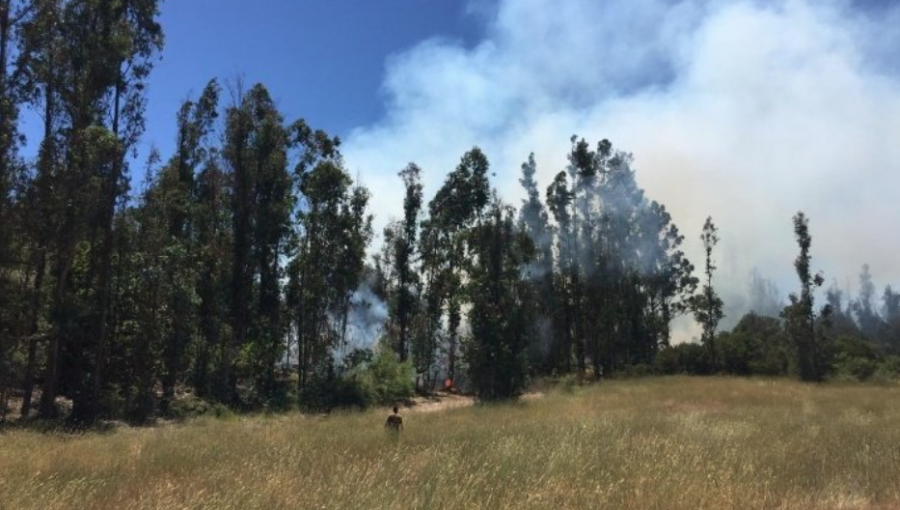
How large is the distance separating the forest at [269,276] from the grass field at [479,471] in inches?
512

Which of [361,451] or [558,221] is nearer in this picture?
[361,451]

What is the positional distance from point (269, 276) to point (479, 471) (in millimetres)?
36544

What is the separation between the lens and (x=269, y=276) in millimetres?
42844

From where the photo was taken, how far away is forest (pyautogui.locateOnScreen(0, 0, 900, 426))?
80.2 feet

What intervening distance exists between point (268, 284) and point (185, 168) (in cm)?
901

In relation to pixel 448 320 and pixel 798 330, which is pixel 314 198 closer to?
pixel 448 320

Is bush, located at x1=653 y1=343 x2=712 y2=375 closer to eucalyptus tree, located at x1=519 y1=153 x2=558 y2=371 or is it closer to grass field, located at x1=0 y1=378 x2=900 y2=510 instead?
eucalyptus tree, located at x1=519 y1=153 x2=558 y2=371

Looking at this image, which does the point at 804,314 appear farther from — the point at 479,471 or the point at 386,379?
the point at 479,471

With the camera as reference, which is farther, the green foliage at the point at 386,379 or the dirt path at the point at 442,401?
the green foliage at the point at 386,379

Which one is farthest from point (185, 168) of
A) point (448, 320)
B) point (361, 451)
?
point (361, 451)

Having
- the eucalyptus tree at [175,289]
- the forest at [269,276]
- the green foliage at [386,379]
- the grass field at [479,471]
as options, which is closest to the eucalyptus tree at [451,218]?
the forest at [269,276]

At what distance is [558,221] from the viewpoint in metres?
63.5

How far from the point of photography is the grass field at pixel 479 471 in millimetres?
6902

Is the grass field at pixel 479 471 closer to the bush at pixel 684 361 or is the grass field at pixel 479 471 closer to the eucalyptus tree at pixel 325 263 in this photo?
the eucalyptus tree at pixel 325 263
